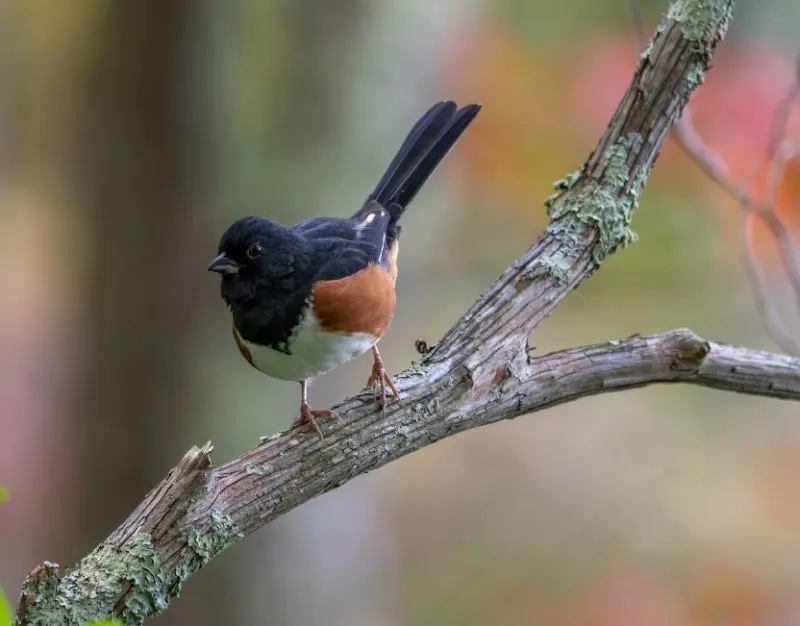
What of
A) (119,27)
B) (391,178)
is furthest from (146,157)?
(391,178)

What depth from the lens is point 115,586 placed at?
1.54 m

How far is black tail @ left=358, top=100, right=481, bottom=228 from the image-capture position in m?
2.50

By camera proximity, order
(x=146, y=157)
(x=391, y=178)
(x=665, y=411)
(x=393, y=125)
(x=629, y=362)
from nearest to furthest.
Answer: (x=629, y=362) → (x=391, y=178) → (x=146, y=157) → (x=393, y=125) → (x=665, y=411)

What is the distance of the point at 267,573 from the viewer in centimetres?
Answer: 346

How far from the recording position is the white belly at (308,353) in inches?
75.8

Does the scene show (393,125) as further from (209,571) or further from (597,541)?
(597,541)

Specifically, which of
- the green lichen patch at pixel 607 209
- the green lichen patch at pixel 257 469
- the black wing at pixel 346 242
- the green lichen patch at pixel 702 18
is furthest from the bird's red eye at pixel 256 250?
the green lichen patch at pixel 702 18

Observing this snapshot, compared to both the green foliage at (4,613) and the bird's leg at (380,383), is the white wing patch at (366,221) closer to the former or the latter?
the bird's leg at (380,383)

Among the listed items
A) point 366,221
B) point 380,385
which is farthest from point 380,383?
point 366,221

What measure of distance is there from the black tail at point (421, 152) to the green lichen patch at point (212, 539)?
44.3 inches

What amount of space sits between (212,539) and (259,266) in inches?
25.4

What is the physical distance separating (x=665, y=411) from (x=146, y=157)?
12.3 feet

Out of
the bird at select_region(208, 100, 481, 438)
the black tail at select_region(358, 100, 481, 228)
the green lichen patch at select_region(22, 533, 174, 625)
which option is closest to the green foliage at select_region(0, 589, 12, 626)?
the green lichen patch at select_region(22, 533, 174, 625)

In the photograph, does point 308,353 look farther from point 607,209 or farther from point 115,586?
point 607,209
